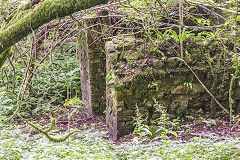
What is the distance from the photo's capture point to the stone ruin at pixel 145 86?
5.08 metres

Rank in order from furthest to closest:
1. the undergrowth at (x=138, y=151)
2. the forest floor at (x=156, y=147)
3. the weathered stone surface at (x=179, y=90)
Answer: the weathered stone surface at (x=179, y=90)
the forest floor at (x=156, y=147)
the undergrowth at (x=138, y=151)

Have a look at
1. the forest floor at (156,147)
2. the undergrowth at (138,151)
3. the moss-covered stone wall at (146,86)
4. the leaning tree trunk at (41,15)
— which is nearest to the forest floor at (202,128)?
the forest floor at (156,147)

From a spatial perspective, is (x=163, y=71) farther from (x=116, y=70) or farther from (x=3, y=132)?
(x=3, y=132)

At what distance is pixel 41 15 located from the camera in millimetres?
2119

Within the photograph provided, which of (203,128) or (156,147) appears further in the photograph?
(203,128)

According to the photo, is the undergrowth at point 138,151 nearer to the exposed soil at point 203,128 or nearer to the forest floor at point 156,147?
the forest floor at point 156,147

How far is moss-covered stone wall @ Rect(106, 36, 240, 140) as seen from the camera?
200 inches

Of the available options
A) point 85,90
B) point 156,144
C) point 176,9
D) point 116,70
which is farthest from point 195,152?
point 85,90

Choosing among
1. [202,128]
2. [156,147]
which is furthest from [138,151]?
[202,128]

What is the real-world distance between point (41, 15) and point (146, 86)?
3282 mm

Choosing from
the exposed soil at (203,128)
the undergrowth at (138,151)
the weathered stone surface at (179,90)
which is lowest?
the exposed soil at (203,128)

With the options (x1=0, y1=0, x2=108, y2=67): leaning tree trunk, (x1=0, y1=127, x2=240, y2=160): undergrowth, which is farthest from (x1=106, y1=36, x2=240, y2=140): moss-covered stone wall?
(x1=0, y1=0, x2=108, y2=67): leaning tree trunk

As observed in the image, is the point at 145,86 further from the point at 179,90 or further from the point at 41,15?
the point at 41,15

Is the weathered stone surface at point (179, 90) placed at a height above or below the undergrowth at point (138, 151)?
above
